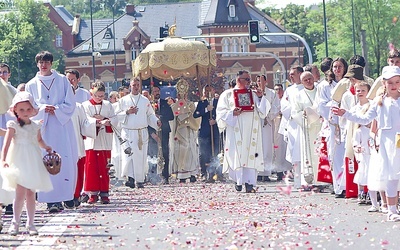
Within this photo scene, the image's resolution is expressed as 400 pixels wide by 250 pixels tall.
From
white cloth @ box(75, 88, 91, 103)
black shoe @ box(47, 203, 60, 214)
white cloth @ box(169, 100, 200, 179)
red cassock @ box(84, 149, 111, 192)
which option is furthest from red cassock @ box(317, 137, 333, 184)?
white cloth @ box(169, 100, 200, 179)

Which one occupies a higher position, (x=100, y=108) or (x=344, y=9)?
(x=344, y=9)

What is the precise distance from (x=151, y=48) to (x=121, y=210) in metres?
12.8

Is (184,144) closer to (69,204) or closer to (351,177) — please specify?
(69,204)

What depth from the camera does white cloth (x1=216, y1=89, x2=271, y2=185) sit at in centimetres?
2142

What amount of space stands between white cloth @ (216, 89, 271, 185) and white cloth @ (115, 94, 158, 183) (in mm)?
3242

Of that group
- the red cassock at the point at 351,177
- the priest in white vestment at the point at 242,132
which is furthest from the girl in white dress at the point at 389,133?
the priest in white vestment at the point at 242,132

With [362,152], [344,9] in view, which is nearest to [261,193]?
[362,152]

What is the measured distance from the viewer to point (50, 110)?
56.3 ft

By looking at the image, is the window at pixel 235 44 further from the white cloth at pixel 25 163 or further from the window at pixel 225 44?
the white cloth at pixel 25 163

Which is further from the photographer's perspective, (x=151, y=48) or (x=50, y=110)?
(x=151, y=48)

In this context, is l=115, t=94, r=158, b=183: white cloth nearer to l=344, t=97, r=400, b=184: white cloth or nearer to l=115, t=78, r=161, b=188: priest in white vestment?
l=115, t=78, r=161, b=188: priest in white vestment

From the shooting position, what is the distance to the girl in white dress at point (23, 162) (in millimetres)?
13555

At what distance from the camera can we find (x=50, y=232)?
13758mm

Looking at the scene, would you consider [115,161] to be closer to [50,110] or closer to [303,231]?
[50,110]
